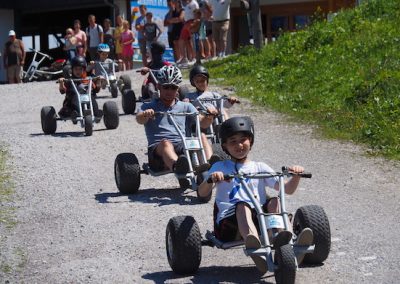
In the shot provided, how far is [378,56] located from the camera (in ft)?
61.6

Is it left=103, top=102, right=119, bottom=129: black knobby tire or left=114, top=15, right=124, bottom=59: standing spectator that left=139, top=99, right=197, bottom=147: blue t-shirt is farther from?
left=114, top=15, right=124, bottom=59: standing spectator

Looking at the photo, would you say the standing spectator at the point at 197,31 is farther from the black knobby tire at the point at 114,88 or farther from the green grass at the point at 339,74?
the black knobby tire at the point at 114,88

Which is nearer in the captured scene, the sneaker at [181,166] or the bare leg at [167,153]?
the sneaker at [181,166]

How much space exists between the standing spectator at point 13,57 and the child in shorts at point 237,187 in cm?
1958

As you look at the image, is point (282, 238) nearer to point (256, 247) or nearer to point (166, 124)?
point (256, 247)

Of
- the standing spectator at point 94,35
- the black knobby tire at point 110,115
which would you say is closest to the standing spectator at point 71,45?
the standing spectator at point 94,35

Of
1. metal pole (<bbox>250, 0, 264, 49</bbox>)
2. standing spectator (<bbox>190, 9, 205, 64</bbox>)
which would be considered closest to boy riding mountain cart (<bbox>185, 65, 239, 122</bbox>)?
metal pole (<bbox>250, 0, 264, 49</bbox>)

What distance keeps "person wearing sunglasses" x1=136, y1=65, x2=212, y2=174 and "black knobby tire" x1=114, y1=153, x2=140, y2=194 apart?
0.22 metres

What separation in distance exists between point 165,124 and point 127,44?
14.6 metres

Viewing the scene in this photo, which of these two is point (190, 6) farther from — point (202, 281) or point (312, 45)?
point (202, 281)

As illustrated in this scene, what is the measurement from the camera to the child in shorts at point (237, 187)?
24.9 feet

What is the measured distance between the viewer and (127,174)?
1095 centimetres

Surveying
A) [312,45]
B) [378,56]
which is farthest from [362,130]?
[312,45]

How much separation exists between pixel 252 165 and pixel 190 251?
846 millimetres
